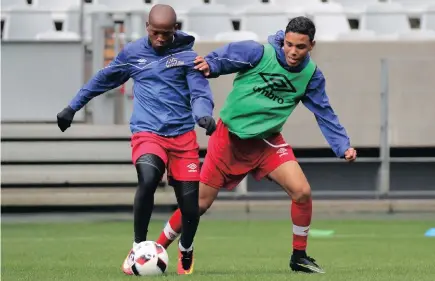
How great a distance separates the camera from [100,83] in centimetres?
902

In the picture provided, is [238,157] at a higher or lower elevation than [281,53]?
lower

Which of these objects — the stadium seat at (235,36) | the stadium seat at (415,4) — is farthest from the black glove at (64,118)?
the stadium seat at (415,4)

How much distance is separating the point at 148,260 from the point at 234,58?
1648mm

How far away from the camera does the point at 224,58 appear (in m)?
8.80

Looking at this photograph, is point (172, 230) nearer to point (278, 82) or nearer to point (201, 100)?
point (201, 100)

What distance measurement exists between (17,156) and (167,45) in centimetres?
976

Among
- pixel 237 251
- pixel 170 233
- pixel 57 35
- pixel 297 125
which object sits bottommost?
pixel 237 251

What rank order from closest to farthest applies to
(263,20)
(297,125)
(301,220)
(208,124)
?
(208,124)
(301,220)
(297,125)
(263,20)

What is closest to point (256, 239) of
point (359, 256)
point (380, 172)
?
point (359, 256)

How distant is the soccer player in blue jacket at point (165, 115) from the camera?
8617mm

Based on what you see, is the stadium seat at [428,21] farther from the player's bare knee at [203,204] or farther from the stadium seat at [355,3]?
the player's bare knee at [203,204]

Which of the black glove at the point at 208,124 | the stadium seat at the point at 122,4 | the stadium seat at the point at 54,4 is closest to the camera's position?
the black glove at the point at 208,124

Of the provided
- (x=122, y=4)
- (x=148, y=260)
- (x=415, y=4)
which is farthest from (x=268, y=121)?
(x=415, y=4)

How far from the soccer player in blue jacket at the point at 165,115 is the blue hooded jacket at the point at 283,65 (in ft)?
0.60
